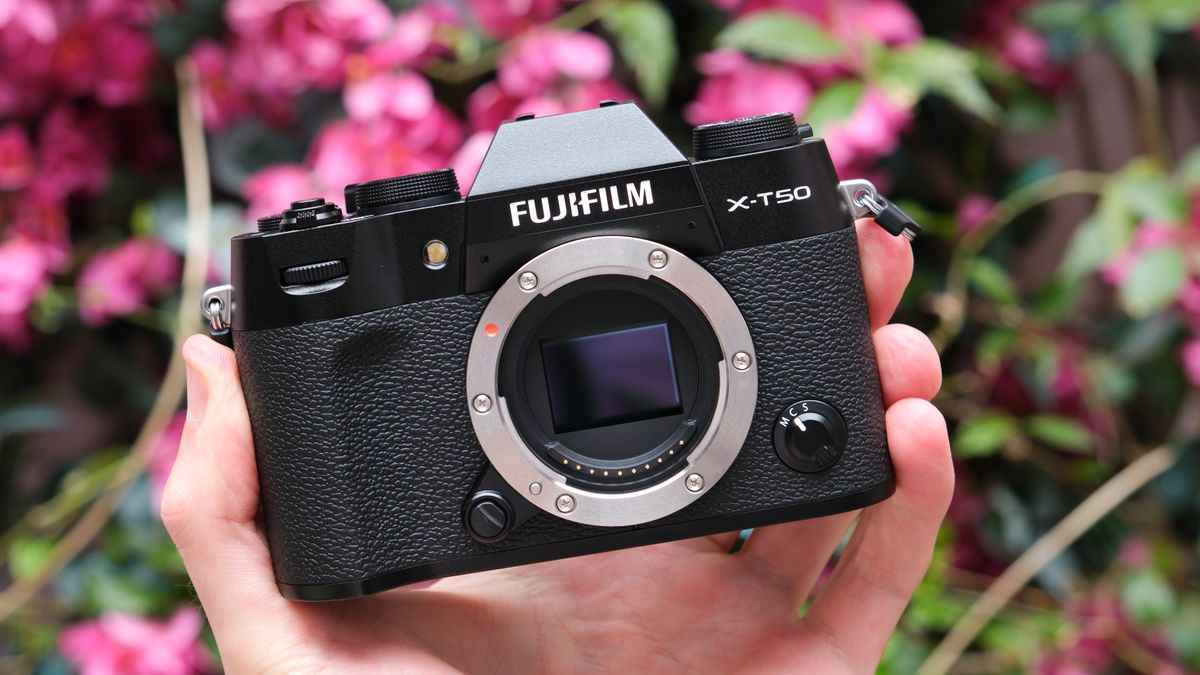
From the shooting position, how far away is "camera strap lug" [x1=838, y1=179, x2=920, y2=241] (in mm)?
585

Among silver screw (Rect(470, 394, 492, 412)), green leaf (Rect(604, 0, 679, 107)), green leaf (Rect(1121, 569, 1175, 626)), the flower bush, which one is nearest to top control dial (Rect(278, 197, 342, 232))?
silver screw (Rect(470, 394, 492, 412))

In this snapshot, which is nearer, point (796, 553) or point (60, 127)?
point (796, 553)

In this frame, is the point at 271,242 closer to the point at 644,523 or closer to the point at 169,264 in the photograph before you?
the point at 644,523

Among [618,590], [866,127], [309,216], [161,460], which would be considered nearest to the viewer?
[309,216]

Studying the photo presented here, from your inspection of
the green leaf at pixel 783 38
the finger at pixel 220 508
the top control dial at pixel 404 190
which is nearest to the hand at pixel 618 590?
the finger at pixel 220 508

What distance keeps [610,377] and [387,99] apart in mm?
332

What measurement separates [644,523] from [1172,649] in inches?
21.3

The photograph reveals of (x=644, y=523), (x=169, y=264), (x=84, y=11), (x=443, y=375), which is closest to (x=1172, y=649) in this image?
(x=644, y=523)

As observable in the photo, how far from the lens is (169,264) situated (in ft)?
3.03

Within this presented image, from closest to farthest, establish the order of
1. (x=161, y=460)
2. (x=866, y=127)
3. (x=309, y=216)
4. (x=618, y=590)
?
1. (x=309, y=216)
2. (x=618, y=590)
3. (x=866, y=127)
4. (x=161, y=460)

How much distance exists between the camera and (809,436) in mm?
565

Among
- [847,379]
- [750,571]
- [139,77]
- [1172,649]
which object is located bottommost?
[1172,649]

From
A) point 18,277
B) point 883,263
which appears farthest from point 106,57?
point 883,263

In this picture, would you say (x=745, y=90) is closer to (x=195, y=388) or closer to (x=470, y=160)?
(x=470, y=160)
